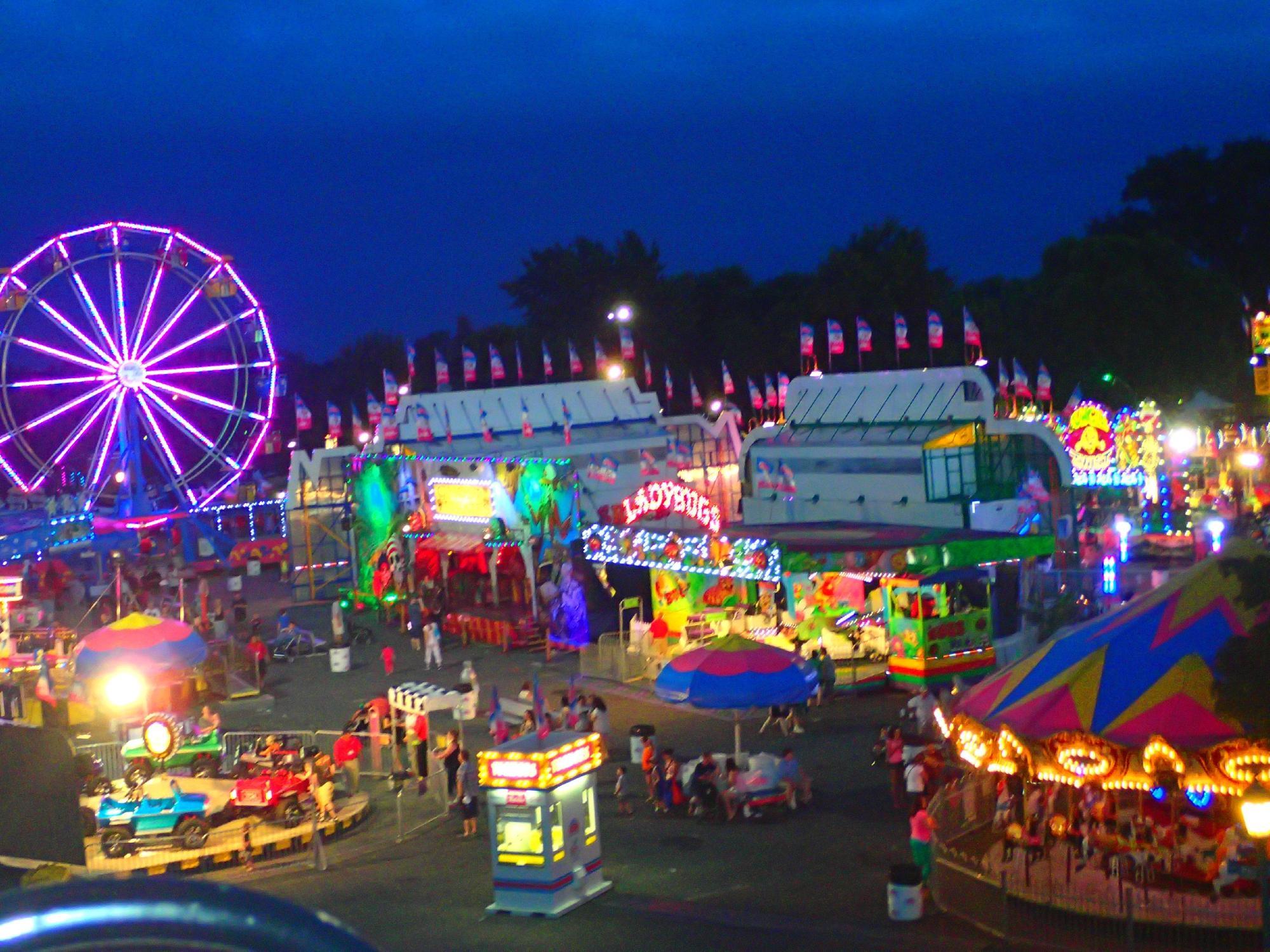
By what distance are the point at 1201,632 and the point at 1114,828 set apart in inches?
93.9

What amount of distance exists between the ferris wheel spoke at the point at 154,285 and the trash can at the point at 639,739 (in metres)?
24.4

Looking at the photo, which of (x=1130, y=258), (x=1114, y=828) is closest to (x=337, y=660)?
(x=1114, y=828)

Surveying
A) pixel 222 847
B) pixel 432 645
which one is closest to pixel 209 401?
pixel 432 645

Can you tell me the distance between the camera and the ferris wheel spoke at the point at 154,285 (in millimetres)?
39062

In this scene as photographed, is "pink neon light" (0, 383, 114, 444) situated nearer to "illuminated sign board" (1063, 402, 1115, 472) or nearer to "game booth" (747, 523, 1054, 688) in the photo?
"game booth" (747, 523, 1054, 688)

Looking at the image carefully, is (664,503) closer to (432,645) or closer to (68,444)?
(432,645)

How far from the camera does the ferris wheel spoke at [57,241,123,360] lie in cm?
3791

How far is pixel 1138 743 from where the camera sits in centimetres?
1270

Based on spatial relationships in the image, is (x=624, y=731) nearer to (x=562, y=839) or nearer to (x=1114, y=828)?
(x=562, y=839)

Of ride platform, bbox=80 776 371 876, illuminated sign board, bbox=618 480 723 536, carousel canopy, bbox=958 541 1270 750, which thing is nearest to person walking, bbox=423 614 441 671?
illuminated sign board, bbox=618 480 723 536

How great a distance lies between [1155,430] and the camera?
43.2 metres

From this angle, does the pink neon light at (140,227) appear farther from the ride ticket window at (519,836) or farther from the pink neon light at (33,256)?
the ride ticket window at (519,836)

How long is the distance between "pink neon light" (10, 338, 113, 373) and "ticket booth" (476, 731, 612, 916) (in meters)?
27.4

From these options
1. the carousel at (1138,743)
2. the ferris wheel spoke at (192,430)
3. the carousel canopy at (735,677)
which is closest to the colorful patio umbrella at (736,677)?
the carousel canopy at (735,677)
